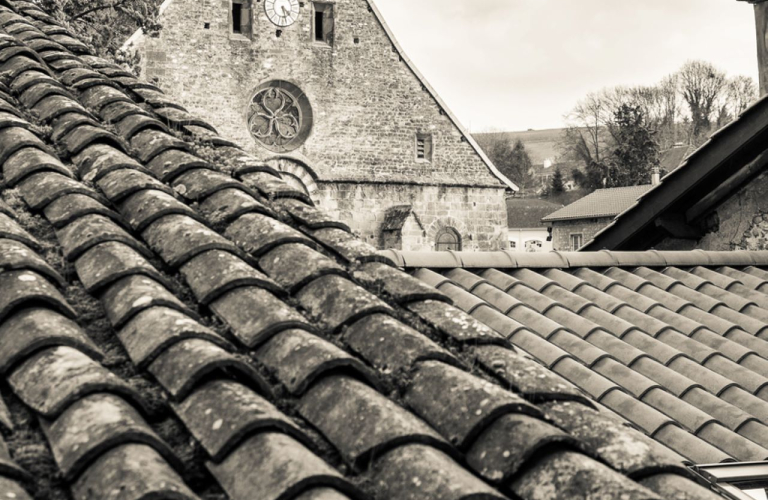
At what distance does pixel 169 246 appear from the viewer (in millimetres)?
2949

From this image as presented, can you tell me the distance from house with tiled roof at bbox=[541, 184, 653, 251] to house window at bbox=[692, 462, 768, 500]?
40.2m

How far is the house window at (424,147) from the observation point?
2584 centimetres

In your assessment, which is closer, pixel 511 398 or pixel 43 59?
pixel 511 398

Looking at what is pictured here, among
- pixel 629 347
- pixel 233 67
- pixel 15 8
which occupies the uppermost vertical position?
pixel 233 67

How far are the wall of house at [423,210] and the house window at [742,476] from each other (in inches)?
798

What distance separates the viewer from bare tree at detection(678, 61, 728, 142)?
182 feet

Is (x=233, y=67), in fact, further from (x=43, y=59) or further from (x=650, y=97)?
(x=650, y=97)

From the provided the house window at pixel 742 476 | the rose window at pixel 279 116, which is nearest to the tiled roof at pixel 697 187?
the house window at pixel 742 476

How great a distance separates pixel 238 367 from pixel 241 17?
933 inches

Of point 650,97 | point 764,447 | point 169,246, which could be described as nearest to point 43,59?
point 169,246

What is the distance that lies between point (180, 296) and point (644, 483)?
1.53m

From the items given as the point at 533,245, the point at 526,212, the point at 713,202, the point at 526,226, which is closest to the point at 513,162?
the point at 526,212

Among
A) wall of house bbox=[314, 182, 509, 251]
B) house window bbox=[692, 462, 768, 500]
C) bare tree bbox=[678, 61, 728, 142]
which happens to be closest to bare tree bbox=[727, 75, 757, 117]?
bare tree bbox=[678, 61, 728, 142]

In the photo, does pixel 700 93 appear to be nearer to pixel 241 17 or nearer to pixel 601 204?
pixel 601 204
